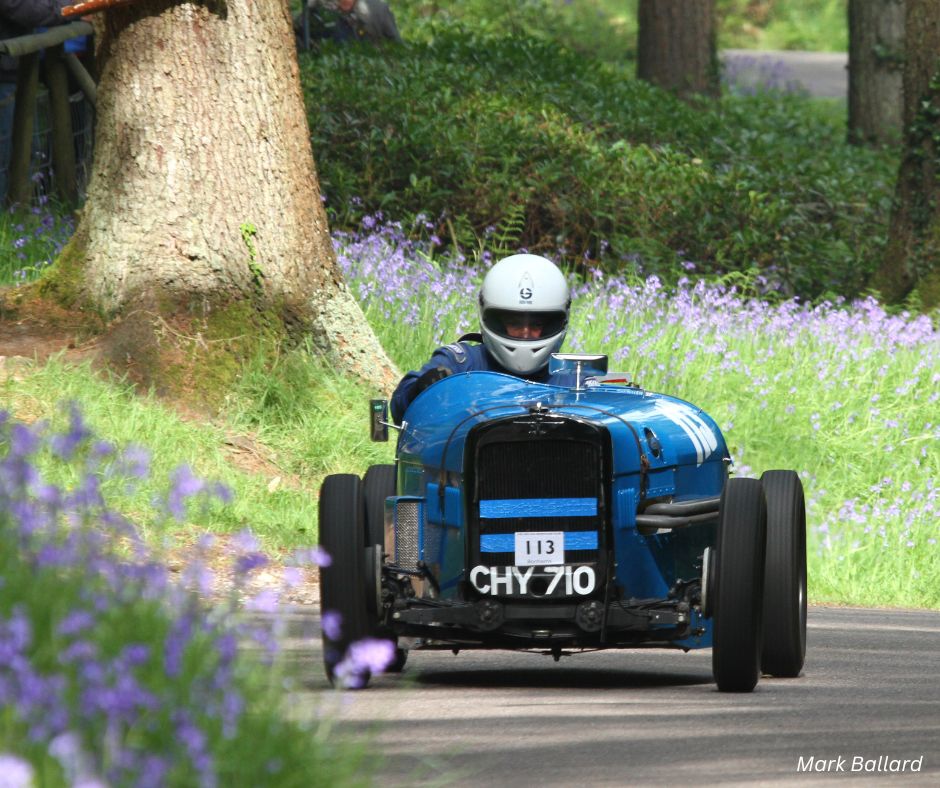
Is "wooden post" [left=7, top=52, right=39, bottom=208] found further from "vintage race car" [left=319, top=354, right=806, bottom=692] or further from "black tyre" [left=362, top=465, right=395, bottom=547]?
"vintage race car" [left=319, top=354, right=806, bottom=692]

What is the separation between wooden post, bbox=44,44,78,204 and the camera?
48.6ft

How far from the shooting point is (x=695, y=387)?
13180mm

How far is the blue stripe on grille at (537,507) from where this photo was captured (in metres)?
6.71

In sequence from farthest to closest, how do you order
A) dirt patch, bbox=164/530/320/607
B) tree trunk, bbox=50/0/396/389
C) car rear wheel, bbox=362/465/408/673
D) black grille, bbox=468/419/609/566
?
tree trunk, bbox=50/0/396/389, dirt patch, bbox=164/530/320/607, car rear wheel, bbox=362/465/408/673, black grille, bbox=468/419/609/566

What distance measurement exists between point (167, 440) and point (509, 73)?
12.9 metres

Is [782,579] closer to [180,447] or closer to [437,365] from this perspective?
[437,365]

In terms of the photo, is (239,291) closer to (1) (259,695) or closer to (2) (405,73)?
(1) (259,695)

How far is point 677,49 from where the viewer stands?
2534 centimetres

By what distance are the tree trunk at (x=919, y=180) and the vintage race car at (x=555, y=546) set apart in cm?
891

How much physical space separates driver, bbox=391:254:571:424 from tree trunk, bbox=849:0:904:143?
18.6m

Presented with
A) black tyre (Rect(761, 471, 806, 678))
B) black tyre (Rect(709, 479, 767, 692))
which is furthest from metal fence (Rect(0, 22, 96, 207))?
black tyre (Rect(709, 479, 767, 692))

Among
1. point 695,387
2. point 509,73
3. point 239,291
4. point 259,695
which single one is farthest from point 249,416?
point 509,73

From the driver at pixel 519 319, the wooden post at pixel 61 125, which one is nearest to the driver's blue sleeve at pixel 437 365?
the driver at pixel 519 319

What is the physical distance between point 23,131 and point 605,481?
8461 millimetres
